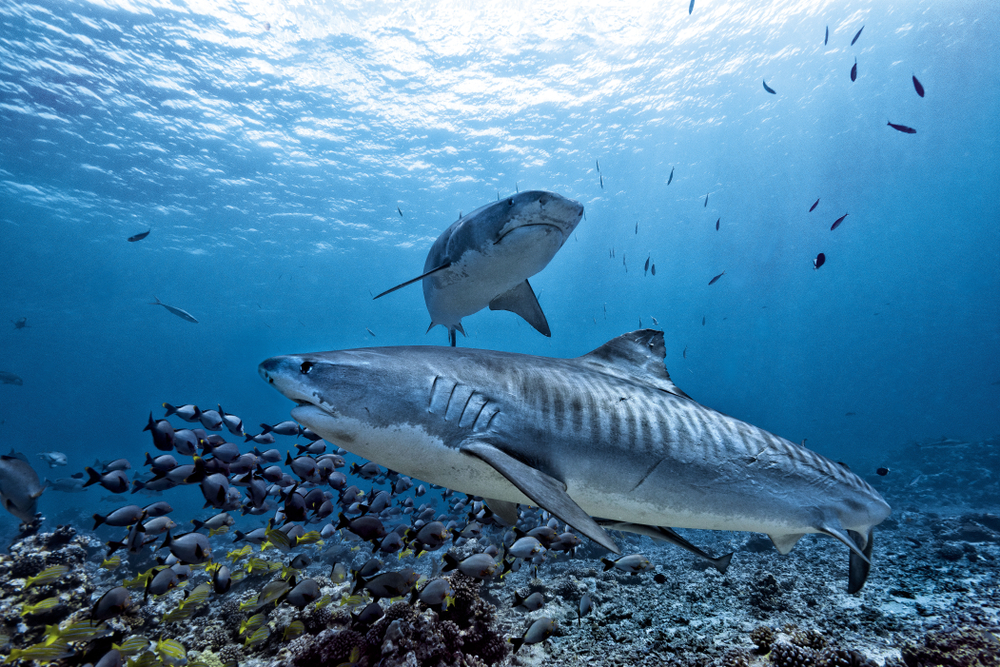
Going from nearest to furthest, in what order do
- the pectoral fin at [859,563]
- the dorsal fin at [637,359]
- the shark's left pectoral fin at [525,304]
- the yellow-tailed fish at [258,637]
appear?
1. the dorsal fin at [637,359]
2. the pectoral fin at [859,563]
3. the yellow-tailed fish at [258,637]
4. the shark's left pectoral fin at [525,304]

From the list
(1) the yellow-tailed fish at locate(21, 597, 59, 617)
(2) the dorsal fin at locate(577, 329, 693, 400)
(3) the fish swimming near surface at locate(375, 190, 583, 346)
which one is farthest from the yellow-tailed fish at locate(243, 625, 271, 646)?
(2) the dorsal fin at locate(577, 329, 693, 400)

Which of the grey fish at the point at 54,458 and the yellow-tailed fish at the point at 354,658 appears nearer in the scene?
the yellow-tailed fish at the point at 354,658

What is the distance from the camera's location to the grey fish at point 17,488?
5.35 m

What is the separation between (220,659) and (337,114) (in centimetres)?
2832

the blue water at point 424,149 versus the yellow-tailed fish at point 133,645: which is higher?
the blue water at point 424,149

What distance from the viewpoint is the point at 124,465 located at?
6363mm

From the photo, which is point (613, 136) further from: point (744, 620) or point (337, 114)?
point (744, 620)

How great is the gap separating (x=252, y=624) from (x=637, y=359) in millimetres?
5766

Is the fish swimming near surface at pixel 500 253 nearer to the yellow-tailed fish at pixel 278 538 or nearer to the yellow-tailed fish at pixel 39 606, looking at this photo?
the yellow-tailed fish at pixel 278 538

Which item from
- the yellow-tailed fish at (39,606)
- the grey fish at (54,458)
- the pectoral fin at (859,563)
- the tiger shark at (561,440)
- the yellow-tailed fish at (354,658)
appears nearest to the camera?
the tiger shark at (561,440)

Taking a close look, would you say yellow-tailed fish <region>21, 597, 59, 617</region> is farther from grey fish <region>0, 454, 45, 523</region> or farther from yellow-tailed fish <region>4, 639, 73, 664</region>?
yellow-tailed fish <region>4, 639, 73, 664</region>

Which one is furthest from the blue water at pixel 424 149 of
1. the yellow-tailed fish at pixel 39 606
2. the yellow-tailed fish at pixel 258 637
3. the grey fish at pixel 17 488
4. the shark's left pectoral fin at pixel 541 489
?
the shark's left pectoral fin at pixel 541 489

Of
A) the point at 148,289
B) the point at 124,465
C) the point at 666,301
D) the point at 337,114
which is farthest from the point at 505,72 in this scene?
the point at 666,301

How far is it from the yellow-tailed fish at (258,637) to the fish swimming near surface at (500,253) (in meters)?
4.61
